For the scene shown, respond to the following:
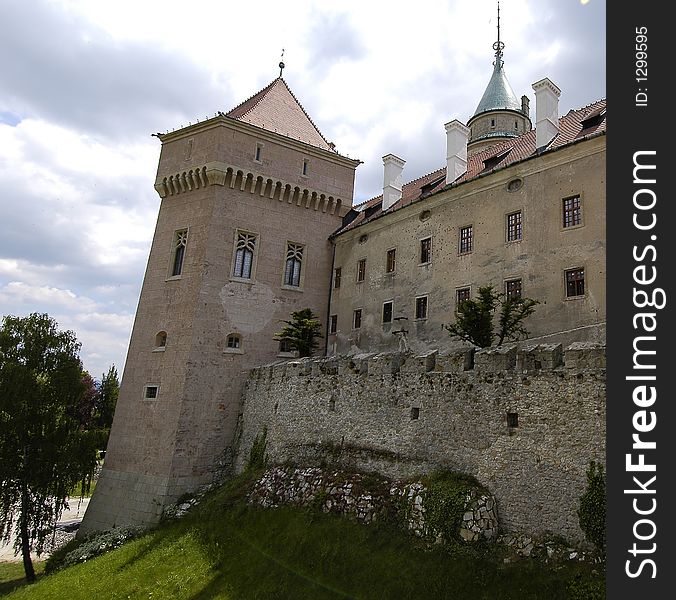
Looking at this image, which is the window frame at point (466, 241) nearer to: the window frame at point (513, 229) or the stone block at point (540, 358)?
the window frame at point (513, 229)

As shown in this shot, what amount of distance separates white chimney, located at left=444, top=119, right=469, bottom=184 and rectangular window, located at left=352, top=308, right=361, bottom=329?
744 centimetres

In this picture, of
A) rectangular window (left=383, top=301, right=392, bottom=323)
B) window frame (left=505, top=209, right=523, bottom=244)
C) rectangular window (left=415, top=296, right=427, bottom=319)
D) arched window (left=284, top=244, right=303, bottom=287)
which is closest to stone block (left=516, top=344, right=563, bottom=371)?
window frame (left=505, top=209, right=523, bottom=244)

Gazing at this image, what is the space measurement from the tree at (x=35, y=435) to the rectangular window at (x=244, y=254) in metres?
9.31

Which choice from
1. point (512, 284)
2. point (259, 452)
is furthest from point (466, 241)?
point (259, 452)

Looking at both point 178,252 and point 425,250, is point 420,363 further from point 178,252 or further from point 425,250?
point 178,252

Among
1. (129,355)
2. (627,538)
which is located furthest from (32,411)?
(627,538)

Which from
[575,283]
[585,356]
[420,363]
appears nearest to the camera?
[585,356]

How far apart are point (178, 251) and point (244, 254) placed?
3309 mm

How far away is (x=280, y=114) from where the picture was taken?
29.0m

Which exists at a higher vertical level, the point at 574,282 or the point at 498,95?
the point at 498,95

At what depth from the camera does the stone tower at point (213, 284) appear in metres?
22.2

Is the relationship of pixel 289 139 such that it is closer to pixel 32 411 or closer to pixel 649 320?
pixel 32 411

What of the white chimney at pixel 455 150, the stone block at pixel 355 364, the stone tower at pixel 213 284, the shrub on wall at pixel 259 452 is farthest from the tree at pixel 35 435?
the white chimney at pixel 455 150

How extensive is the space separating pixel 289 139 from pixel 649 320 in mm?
23049
